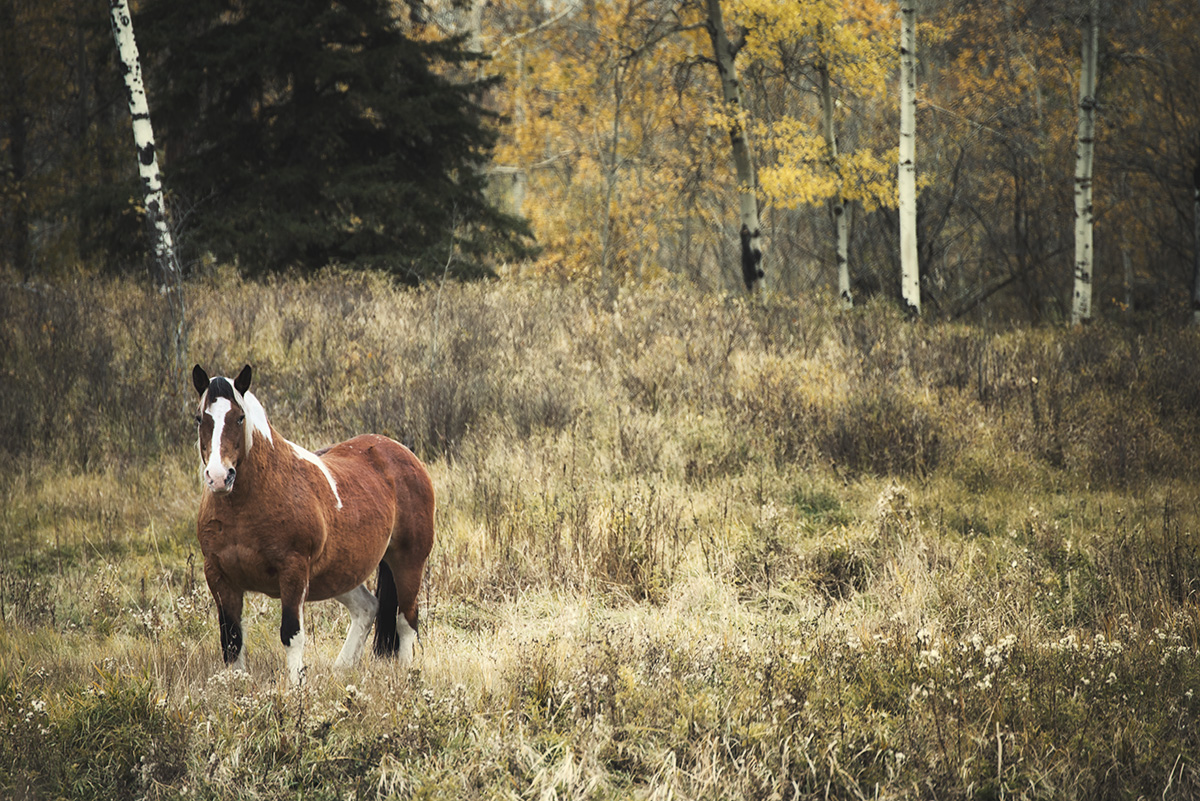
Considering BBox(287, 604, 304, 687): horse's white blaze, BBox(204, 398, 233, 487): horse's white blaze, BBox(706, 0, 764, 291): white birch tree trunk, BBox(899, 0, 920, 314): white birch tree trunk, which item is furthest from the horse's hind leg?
BBox(706, 0, 764, 291): white birch tree trunk

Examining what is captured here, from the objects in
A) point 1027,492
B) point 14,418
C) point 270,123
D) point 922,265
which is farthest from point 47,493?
point 922,265

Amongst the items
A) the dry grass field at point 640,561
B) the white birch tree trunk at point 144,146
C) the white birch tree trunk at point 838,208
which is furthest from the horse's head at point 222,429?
the white birch tree trunk at point 838,208

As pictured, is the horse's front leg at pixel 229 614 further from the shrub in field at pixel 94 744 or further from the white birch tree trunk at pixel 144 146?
the white birch tree trunk at pixel 144 146

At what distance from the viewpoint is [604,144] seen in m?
21.9

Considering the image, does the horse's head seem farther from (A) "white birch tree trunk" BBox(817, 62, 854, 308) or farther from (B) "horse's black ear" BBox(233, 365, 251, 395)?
(A) "white birch tree trunk" BBox(817, 62, 854, 308)

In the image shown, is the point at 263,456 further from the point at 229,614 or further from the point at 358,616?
the point at 358,616

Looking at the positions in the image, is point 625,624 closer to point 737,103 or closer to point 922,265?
point 737,103

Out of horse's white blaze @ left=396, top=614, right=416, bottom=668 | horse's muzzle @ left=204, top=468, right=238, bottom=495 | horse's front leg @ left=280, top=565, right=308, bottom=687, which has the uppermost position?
horse's muzzle @ left=204, top=468, right=238, bottom=495

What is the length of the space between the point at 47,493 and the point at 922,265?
15531 millimetres

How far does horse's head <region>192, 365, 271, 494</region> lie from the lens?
2812 mm

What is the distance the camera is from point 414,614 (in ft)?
12.4

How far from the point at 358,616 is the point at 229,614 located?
745 millimetres

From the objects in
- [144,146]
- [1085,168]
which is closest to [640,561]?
[144,146]

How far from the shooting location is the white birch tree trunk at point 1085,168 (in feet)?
43.6
